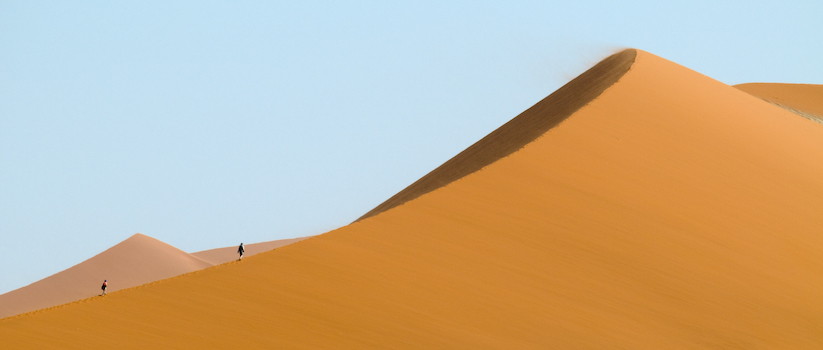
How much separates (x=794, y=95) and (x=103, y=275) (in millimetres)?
29019

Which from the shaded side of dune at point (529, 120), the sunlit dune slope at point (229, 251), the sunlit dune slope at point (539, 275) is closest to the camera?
the sunlit dune slope at point (539, 275)

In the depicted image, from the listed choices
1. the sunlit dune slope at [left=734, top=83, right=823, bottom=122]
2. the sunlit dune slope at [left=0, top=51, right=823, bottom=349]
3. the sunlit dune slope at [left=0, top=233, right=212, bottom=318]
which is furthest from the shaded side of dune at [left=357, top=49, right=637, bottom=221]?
the sunlit dune slope at [left=0, top=233, right=212, bottom=318]

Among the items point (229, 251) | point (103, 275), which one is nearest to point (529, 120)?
point (103, 275)

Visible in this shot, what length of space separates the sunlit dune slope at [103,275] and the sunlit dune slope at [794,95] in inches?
991

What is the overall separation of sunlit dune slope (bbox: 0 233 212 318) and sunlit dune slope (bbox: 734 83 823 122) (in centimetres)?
2517

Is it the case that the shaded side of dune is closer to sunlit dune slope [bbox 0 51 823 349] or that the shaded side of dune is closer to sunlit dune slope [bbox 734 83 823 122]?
sunlit dune slope [bbox 0 51 823 349]

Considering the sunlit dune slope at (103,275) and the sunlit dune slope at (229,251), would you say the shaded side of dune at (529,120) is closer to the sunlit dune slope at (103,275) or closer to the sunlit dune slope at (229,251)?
the sunlit dune slope at (103,275)

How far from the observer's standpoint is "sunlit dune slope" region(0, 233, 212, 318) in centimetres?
3259

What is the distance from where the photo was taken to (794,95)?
23828 mm

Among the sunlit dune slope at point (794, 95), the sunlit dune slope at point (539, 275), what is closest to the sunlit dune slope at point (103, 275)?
the sunlit dune slope at point (794, 95)

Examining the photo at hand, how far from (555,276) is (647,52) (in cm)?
1081

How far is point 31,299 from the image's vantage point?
108 feet

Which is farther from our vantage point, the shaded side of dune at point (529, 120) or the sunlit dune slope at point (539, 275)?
the shaded side of dune at point (529, 120)

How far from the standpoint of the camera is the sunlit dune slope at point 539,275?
25.3ft
